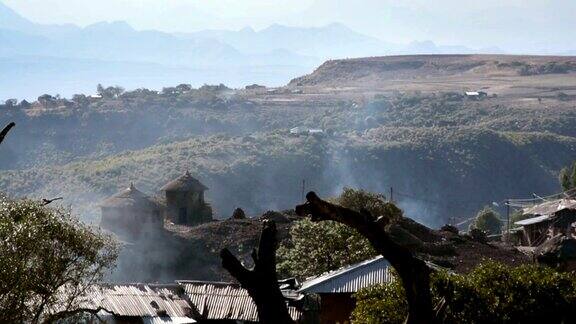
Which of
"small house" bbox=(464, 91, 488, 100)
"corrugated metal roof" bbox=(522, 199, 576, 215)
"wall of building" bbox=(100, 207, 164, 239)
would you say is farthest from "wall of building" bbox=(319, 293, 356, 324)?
"small house" bbox=(464, 91, 488, 100)

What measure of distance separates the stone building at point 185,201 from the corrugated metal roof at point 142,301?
27535mm

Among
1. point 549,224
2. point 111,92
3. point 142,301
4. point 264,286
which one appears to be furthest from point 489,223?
point 111,92

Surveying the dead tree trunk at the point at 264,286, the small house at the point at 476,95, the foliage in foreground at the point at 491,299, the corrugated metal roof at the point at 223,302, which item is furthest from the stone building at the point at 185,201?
the small house at the point at 476,95

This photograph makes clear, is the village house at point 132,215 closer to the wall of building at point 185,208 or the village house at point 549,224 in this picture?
the wall of building at point 185,208

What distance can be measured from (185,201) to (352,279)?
105 ft

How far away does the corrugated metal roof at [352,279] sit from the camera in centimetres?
2488

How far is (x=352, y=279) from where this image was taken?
2534 cm

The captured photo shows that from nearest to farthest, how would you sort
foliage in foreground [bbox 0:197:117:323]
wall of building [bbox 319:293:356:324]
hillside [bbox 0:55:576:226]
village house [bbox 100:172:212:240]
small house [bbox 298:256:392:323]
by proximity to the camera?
foliage in foreground [bbox 0:197:117:323] → small house [bbox 298:256:392:323] → wall of building [bbox 319:293:356:324] → village house [bbox 100:172:212:240] → hillside [bbox 0:55:576:226]

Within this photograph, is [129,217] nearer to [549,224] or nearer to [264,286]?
[549,224]

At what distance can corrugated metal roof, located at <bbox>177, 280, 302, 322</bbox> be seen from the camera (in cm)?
2609

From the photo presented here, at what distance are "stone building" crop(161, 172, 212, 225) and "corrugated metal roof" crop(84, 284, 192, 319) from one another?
27535 millimetres

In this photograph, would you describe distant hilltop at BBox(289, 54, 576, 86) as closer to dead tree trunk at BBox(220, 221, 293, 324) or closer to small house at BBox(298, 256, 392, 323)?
small house at BBox(298, 256, 392, 323)

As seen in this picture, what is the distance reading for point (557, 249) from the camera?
27375 millimetres

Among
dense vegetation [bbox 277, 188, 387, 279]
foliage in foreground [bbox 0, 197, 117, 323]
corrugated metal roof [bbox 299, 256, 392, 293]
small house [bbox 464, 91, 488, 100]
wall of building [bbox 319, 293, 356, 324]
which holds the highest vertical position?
foliage in foreground [bbox 0, 197, 117, 323]
